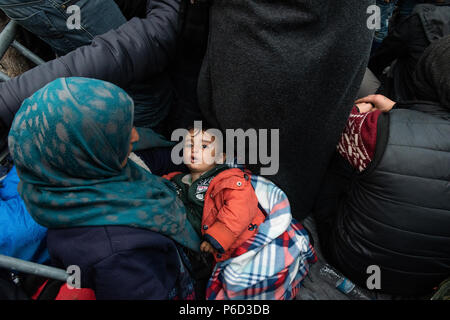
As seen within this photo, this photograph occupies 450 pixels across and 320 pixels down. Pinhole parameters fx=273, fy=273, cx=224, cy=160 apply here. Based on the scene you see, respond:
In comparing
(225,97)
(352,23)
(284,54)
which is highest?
(352,23)

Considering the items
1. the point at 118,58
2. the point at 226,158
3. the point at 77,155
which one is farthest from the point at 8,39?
the point at 226,158

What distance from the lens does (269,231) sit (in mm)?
1329

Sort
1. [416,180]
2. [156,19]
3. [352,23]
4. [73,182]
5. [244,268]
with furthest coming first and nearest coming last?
[156,19] → [244,268] → [416,180] → [352,23] → [73,182]

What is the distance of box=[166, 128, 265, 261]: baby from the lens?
1.26 m

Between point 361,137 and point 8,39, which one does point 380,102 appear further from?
point 8,39

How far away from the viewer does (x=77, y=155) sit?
0.87 m

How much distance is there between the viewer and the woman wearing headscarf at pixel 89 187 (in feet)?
2.77

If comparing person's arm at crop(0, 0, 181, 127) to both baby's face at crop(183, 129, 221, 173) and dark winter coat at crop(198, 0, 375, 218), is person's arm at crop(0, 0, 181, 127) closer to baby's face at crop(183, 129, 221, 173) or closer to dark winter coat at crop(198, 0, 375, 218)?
dark winter coat at crop(198, 0, 375, 218)

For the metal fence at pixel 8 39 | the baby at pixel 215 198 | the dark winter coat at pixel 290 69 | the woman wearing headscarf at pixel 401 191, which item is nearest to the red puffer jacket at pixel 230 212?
the baby at pixel 215 198

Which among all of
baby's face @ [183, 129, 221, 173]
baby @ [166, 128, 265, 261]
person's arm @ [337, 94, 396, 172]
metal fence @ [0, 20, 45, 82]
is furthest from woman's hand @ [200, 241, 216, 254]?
metal fence @ [0, 20, 45, 82]

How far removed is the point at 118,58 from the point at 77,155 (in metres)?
0.65
